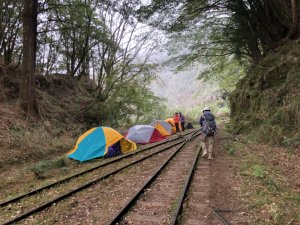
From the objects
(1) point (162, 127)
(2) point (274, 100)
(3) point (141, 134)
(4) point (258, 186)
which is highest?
(2) point (274, 100)

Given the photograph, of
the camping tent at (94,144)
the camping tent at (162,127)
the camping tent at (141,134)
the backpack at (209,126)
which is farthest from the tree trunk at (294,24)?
the camping tent at (162,127)

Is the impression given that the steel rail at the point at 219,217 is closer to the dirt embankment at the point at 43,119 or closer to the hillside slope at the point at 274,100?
the hillside slope at the point at 274,100

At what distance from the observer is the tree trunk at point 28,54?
13383 mm

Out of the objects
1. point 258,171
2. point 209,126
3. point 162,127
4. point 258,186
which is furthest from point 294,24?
point 162,127

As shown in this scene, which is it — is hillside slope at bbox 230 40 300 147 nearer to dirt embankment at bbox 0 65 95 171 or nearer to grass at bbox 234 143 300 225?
grass at bbox 234 143 300 225

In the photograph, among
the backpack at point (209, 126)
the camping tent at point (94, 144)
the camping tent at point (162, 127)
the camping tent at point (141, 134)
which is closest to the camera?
the backpack at point (209, 126)

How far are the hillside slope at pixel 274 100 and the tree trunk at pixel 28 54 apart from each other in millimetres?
10959

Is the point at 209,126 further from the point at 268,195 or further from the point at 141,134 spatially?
the point at 141,134

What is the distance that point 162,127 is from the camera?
21.3m

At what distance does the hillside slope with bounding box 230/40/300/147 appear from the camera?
9.92m

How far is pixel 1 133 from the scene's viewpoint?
11.4 meters

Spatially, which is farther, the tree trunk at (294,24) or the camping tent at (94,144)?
the tree trunk at (294,24)

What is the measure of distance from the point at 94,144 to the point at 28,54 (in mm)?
5807

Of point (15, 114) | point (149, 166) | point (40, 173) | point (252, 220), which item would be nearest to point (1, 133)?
point (15, 114)
